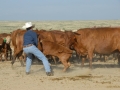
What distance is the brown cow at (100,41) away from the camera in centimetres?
1400

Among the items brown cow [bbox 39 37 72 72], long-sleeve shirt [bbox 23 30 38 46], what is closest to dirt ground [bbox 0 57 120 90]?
brown cow [bbox 39 37 72 72]

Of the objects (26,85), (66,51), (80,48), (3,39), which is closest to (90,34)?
(80,48)

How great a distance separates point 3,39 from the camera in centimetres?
1936

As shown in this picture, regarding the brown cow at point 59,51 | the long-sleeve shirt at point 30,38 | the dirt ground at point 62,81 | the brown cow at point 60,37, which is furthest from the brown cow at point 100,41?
the long-sleeve shirt at point 30,38

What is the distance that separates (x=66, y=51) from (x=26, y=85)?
3.16m

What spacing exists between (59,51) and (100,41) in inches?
97.0

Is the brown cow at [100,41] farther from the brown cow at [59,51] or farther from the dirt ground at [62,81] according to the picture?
the dirt ground at [62,81]

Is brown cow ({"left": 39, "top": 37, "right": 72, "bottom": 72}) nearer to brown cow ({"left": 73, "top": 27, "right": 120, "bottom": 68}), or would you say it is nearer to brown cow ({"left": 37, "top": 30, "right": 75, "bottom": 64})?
brown cow ({"left": 73, "top": 27, "right": 120, "bottom": 68})

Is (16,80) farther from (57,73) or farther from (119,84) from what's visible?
(119,84)

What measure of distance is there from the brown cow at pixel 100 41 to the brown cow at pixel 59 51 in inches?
67.0

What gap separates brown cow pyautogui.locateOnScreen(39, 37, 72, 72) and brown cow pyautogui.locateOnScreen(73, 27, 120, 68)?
1.70m

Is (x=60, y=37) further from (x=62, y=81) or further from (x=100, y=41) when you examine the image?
(x=62, y=81)

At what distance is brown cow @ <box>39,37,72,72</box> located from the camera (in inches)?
493

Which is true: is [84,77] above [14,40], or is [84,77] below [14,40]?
below
